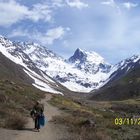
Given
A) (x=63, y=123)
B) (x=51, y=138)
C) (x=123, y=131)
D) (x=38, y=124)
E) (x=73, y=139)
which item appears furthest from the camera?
(x=63, y=123)

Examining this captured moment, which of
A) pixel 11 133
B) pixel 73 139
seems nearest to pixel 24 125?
pixel 11 133

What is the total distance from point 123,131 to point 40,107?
748 centimetres

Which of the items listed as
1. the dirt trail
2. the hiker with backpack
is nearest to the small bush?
the dirt trail

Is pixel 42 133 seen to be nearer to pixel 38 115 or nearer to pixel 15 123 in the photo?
pixel 38 115

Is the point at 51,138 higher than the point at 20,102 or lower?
lower

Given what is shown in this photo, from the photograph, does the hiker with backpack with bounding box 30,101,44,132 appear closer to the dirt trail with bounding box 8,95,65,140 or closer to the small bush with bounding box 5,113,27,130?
the dirt trail with bounding box 8,95,65,140

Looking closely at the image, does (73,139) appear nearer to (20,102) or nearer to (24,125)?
(24,125)

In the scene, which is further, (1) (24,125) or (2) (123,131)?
(2) (123,131)

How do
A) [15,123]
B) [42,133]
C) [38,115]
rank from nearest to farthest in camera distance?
[42,133] < [38,115] < [15,123]

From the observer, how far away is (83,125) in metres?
33.0

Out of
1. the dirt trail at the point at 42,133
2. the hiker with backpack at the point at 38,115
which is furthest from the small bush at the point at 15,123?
the hiker with backpack at the point at 38,115

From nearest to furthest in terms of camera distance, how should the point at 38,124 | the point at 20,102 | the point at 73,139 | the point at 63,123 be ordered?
the point at 73,139 < the point at 38,124 < the point at 63,123 < the point at 20,102

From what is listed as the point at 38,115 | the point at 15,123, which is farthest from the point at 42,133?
the point at 15,123

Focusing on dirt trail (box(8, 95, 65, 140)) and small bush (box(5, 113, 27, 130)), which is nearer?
dirt trail (box(8, 95, 65, 140))
